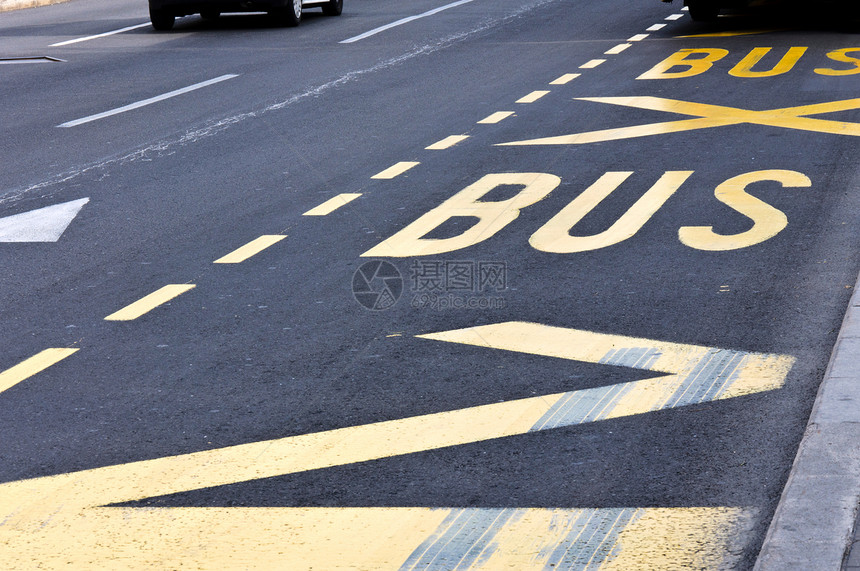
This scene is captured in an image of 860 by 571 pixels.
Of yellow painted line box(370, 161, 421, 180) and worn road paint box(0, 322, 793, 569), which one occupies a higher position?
worn road paint box(0, 322, 793, 569)

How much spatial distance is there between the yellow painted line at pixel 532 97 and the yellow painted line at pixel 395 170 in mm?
2726

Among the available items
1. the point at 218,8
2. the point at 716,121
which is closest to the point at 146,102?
→ the point at 716,121

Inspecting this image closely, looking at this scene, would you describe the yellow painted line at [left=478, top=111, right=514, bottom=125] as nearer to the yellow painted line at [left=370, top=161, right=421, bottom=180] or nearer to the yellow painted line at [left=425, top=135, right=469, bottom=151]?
A: the yellow painted line at [left=425, top=135, right=469, bottom=151]

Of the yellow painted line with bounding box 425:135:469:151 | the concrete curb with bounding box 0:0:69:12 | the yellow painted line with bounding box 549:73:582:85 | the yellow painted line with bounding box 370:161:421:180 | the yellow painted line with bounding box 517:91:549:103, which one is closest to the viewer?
the yellow painted line with bounding box 370:161:421:180

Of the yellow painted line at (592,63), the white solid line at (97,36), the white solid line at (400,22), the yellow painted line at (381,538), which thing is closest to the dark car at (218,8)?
the white solid line at (97,36)

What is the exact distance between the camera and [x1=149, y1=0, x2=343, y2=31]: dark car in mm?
17328

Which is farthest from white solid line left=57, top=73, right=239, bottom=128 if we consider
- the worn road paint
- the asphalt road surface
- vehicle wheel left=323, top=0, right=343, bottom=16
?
the worn road paint

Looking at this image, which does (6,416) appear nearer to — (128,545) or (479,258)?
(128,545)

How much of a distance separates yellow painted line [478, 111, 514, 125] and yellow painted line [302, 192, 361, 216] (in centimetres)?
257

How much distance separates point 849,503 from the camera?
10.6 ft

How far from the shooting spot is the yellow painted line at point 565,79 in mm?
11741

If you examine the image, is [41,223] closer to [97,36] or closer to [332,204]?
[332,204]

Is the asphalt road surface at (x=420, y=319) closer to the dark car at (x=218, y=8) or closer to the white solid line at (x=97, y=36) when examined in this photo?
the white solid line at (x=97, y=36)

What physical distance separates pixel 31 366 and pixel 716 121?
20.6 ft
